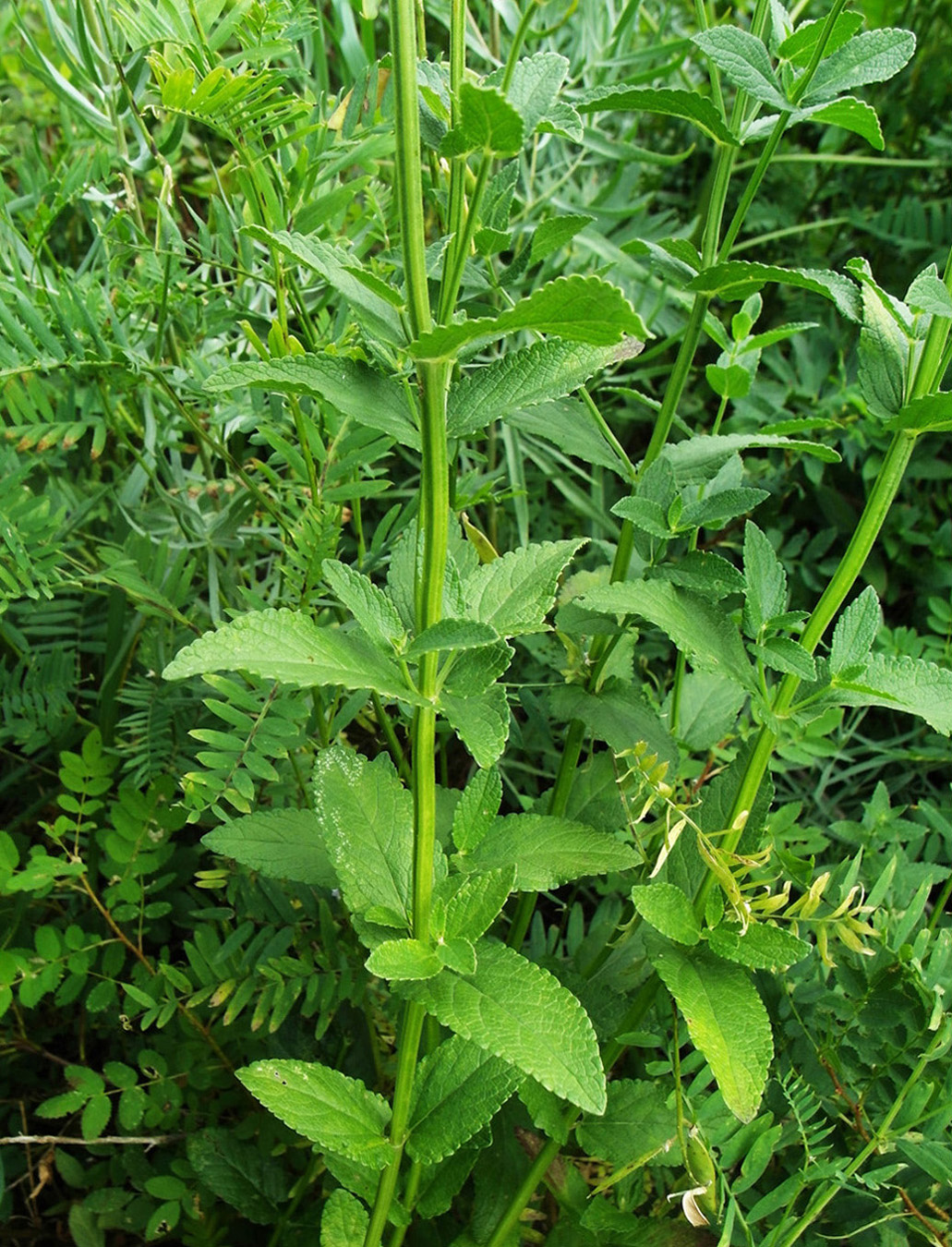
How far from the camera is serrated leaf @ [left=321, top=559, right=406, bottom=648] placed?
55cm

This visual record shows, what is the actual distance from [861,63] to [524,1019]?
526mm

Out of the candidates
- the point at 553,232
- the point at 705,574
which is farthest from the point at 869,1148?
the point at 553,232

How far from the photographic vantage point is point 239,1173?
79cm

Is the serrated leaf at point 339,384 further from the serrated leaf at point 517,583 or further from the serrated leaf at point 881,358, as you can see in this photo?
the serrated leaf at point 881,358

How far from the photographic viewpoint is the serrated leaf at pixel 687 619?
1.98 feet

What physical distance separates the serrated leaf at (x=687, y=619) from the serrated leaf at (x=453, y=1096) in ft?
0.81

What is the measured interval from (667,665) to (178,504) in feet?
1.82

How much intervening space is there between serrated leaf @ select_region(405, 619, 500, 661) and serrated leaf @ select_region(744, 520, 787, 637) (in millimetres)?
192

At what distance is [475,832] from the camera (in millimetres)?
633

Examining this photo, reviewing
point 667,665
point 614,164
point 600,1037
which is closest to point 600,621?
point 600,1037

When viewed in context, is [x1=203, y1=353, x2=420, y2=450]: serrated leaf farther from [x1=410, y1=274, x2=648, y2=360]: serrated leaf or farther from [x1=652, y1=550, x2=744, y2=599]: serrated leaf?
[x1=652, y1=550, x2=744, y2=599]: serrated leaf

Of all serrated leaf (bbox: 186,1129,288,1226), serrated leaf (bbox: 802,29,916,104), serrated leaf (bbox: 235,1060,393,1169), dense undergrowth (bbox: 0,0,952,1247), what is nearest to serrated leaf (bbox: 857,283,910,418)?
dense undergrowth (bbox: 0,0,952,1247)

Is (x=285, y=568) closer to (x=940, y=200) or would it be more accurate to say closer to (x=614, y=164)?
(x=614, y=164)

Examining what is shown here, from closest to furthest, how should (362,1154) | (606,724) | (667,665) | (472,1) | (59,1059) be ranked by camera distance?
(362,1154) → (606,724) → (59,1059) → (667,665) → (472,1)
